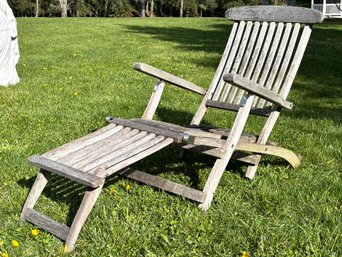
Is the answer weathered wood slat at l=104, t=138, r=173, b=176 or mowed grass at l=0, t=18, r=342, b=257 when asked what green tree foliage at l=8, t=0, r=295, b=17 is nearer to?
mowed grass at l=0, t=18, r=342, b=257

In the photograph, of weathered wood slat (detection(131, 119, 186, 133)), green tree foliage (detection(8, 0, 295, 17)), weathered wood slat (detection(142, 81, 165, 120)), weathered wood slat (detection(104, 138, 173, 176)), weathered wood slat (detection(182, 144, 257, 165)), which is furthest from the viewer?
green tree foliage (detection(8, 0, 295, 17))

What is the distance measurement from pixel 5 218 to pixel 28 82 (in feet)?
15.6

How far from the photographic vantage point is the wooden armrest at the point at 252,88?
9.20ft

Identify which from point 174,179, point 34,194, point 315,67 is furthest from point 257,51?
point 315,67

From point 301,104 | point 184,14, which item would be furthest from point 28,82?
point 184,14

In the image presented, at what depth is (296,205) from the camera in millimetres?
3098

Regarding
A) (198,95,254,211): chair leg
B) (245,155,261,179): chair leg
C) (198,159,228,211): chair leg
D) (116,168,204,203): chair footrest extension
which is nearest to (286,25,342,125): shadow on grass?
(245,155,261,179): chair leg

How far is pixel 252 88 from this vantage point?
9.64 feet

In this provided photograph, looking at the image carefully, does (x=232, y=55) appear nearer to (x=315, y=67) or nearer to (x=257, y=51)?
(x=257, y=51)

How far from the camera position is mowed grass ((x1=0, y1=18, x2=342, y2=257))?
2.67 meters

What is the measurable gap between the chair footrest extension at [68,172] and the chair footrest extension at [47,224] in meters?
0.29

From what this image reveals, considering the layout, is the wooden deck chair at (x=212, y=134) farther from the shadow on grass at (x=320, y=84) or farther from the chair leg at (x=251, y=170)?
the shadow on grass at (x=320, y=84)

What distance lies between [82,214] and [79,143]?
70 cm

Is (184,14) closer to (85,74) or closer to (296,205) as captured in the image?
(85,74)
